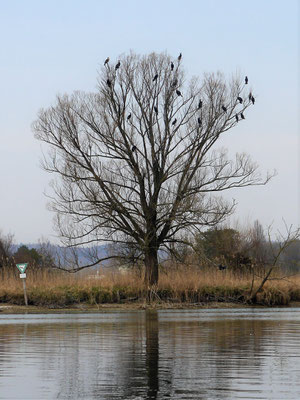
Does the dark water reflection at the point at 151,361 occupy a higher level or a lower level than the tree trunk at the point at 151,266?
lower

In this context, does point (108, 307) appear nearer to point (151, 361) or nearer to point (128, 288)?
point (128, 288)

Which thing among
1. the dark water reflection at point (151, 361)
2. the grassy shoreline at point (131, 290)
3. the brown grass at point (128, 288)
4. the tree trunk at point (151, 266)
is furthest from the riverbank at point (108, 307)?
the dark water reflection at point (151, 361)

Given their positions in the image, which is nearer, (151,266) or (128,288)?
(128,288)

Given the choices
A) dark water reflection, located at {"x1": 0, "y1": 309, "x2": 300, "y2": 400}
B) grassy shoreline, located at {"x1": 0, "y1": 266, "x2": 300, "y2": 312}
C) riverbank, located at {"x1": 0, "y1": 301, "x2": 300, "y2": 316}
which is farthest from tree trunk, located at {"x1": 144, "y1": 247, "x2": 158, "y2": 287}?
dark water reflection, located at {"x1": 0, "y1": 309, "x2": 300, "y2": 400}

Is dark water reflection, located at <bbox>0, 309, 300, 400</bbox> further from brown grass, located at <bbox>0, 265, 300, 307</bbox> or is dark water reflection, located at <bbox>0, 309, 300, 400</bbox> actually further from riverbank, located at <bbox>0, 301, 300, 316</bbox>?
brown grass, located at <bbox>0, 265, 300, 307</bbox>

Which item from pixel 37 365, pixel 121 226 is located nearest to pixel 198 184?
pixel 121 226

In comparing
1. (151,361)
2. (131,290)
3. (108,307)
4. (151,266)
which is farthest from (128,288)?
(151,361)

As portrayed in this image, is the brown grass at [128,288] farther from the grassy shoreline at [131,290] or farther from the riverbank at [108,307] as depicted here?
the riverbank at [108,307]

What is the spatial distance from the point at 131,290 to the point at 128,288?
21 centimetres

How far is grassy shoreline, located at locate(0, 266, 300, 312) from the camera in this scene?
1633 inches

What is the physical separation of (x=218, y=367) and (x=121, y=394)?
10.6 feet

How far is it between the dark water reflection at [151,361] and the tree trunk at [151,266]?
16.5 metres

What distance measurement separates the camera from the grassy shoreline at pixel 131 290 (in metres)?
41.5

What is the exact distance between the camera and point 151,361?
1600cm
